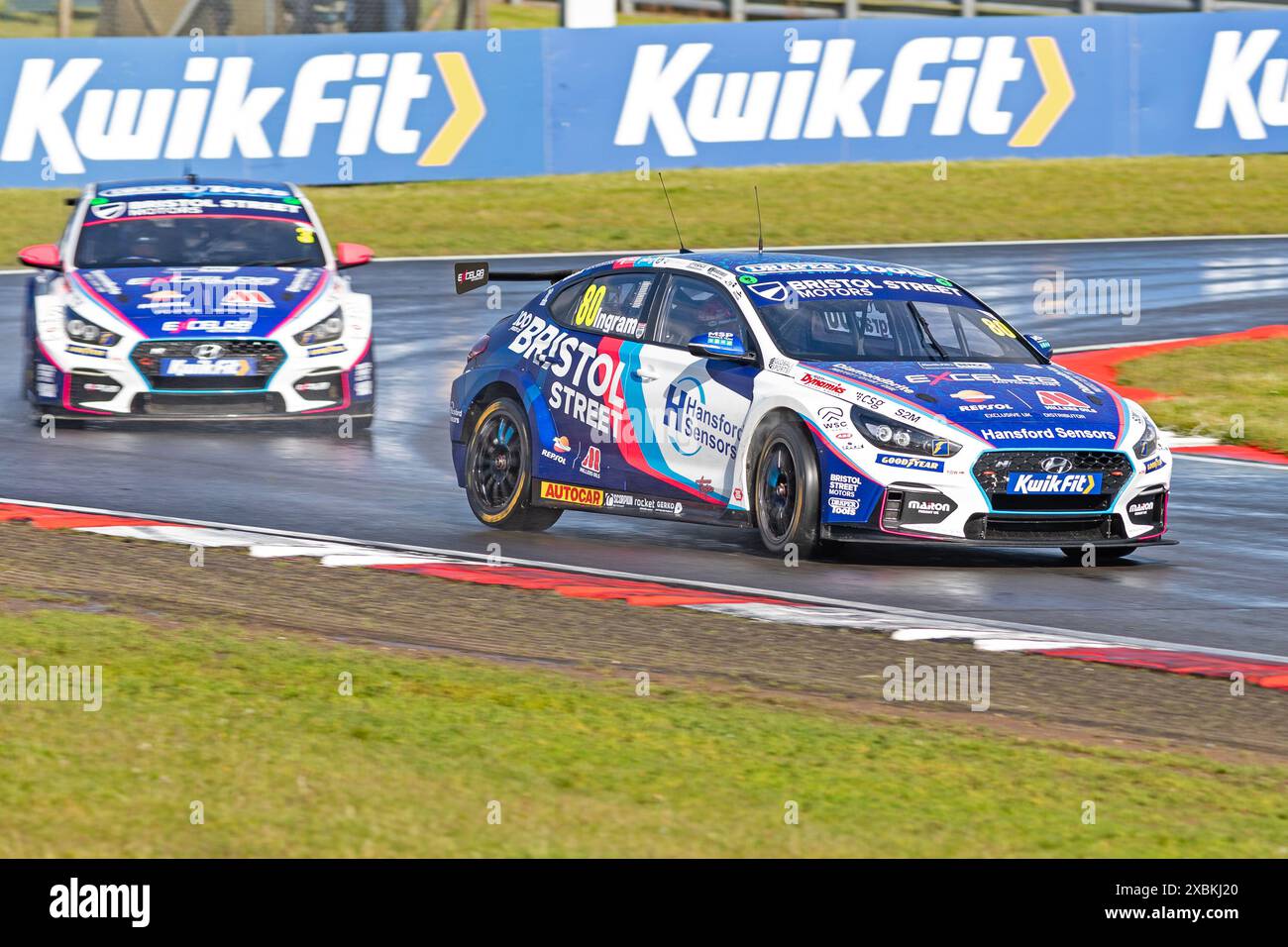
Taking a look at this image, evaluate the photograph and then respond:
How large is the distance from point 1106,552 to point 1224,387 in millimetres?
6685

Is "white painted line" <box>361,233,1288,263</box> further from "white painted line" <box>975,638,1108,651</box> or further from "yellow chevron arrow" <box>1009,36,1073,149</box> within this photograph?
"white painted line" <box>975,638,1108,651</box>

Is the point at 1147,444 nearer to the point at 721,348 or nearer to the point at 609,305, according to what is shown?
the point at 721,348

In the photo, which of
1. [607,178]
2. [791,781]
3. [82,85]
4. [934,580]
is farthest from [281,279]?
[607,178]

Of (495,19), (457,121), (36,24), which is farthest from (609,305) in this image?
(495,19)

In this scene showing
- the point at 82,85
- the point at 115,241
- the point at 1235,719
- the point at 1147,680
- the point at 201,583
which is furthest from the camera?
the point at 82,85

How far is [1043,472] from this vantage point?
35.1 ft

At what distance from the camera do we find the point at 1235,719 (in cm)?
810

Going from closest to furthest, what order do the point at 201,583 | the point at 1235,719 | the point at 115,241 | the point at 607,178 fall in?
the point at 1235,719
the point at 201,583
the point at 115,241
the point at 607,178

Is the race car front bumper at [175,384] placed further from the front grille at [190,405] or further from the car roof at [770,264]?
the car roof at [770,264]

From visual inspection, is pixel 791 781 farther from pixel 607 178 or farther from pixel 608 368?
→ pixel 607 178

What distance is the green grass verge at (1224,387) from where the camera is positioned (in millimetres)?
16125

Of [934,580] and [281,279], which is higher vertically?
[281,279]
